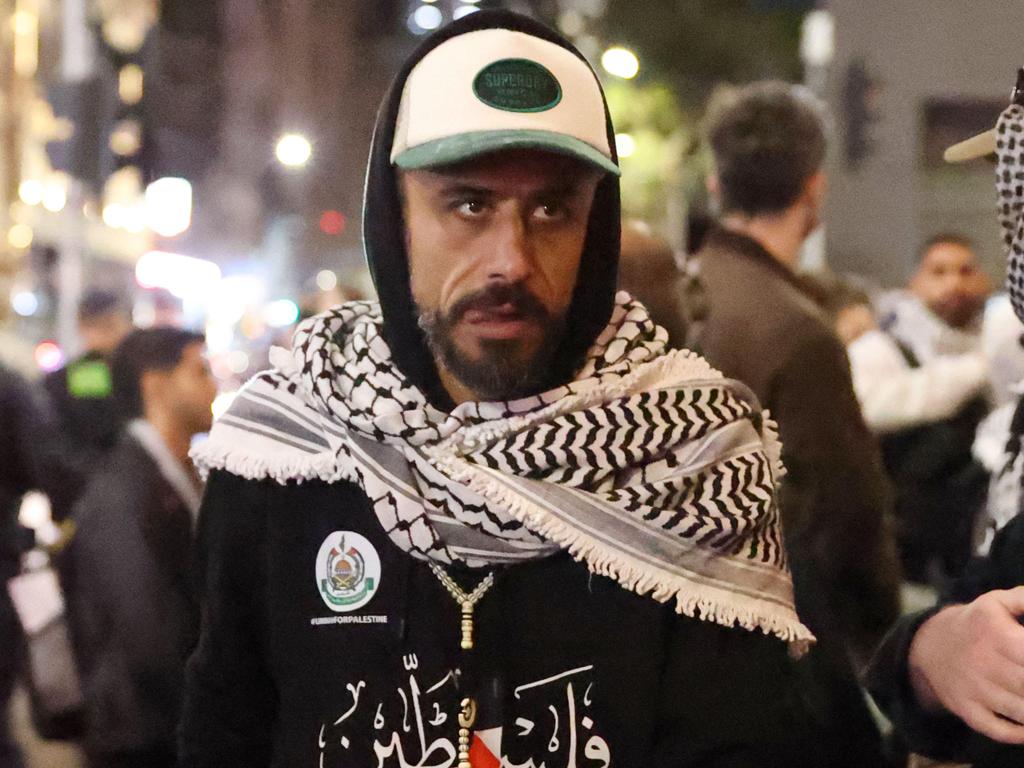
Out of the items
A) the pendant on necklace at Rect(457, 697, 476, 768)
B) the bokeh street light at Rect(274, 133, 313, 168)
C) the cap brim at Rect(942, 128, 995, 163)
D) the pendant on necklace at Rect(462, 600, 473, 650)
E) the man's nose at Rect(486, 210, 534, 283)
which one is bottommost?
the pendant on necklace at Rect(457, 697, 476, 768)

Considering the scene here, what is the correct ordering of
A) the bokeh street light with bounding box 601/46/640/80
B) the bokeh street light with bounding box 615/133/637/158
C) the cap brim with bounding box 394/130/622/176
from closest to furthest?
1. the cap brim with bounding box 394/130/622/176
2. the bokeh street light with bounding box 615/133/637/158
3. the bokeh street light with bounding box 601/46/640/80

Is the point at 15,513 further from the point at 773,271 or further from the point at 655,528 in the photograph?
the point at 655,528

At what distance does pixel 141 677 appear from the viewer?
138 inches

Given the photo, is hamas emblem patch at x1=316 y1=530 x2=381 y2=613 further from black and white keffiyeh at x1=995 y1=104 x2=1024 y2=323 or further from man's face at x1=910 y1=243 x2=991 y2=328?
man's face at x1=910 y1=243 x2=991 y2=328

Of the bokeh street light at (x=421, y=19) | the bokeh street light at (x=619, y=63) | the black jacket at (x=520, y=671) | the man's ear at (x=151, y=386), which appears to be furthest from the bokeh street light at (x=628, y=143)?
the bokeh street light at (x=421, y=19)

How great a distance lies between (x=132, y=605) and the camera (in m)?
3.57

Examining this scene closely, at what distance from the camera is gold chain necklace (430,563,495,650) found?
1.84 m

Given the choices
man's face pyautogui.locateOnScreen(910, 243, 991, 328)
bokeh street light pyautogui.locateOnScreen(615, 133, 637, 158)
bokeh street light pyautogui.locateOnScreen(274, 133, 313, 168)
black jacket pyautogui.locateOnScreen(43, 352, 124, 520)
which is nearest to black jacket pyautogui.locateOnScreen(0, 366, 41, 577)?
black jacket pyautogui.locateOnScreen(43, 352, 124, 520)

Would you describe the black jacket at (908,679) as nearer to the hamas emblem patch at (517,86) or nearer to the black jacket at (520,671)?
the black jacket at (520,671)

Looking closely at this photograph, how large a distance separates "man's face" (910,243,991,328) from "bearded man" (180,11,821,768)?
4.02 meters

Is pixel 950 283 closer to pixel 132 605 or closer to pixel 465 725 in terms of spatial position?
pixel 132 605

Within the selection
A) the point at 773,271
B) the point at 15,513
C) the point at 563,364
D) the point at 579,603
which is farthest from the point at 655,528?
the point at 15,513

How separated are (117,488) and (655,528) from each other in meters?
2.43

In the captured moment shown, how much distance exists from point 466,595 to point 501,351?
359 millimetres
